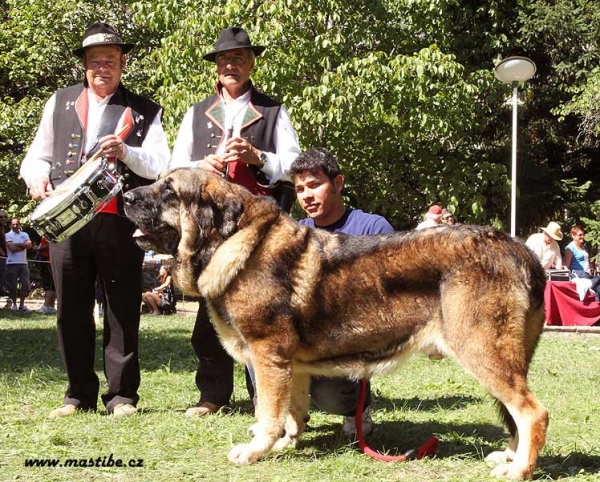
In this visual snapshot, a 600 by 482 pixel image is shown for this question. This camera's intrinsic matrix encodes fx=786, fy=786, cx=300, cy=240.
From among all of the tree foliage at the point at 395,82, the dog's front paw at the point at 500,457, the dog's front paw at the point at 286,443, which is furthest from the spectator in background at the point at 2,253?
the dog's front paw at the point at 500,457

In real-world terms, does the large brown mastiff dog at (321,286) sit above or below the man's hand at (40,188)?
below

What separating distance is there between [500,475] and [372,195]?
18174 mm

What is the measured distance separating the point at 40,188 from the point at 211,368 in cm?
180

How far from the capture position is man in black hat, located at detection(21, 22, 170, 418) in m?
5.51

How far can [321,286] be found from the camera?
14.4ft

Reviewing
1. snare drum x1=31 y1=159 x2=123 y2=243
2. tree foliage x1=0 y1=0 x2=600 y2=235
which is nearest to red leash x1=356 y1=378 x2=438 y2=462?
snare drum x1=31 y1=159 x2=123 y2=243

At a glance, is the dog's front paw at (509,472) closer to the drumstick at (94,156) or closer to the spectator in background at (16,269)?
the drumstick at (94,156)

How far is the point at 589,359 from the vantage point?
32.4 feet

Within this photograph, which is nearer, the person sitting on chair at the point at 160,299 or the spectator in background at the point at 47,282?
the spectator in background at the point at 47,282

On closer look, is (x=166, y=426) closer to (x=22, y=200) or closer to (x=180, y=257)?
(x=180, y=257)

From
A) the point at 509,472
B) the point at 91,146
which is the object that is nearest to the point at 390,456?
the point at 509,472

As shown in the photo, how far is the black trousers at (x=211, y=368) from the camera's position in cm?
584

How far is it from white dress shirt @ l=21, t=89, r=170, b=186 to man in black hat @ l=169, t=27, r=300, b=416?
15cm

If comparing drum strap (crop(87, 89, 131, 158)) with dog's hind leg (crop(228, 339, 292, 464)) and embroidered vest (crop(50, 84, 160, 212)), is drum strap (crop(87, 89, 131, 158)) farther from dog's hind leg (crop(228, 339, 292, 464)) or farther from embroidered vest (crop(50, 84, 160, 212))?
dog's hind leg (crop(228, 339, 292, 464))
